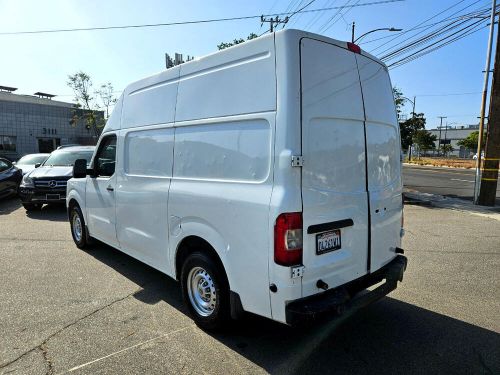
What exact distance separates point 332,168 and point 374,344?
1.68m

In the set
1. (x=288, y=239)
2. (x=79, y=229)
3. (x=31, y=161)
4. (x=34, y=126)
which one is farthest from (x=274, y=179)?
(x=34, y=126)

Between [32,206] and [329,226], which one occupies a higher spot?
[329,226]

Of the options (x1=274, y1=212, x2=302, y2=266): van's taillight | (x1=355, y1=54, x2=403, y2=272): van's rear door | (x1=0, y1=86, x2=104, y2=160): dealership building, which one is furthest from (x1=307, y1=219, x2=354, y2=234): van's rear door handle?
(x1=0, y1=86, x2=104, y2=160): dealership building

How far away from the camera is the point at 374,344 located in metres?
3.40

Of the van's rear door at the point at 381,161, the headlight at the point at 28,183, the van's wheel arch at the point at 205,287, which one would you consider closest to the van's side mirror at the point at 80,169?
the van's wheel arch at the point at 205,287

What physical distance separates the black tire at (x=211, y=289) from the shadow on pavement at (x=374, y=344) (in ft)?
0.52

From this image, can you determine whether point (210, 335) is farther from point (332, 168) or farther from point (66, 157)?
point (66, 157)

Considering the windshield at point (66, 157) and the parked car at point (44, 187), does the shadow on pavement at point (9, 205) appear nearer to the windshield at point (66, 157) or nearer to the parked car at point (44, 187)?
the parked car at point (44, 187)

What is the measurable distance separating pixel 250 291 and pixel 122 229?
2.53m

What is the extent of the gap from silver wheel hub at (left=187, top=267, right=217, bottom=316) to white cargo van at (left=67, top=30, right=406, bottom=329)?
0.04 feet

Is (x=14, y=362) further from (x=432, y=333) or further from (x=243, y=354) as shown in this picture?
→ (x=432, y=333)

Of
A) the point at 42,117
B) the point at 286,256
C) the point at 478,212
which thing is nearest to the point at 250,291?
the point at 286,256

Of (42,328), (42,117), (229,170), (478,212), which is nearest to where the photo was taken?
(229,170)

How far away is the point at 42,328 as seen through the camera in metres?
3.74
